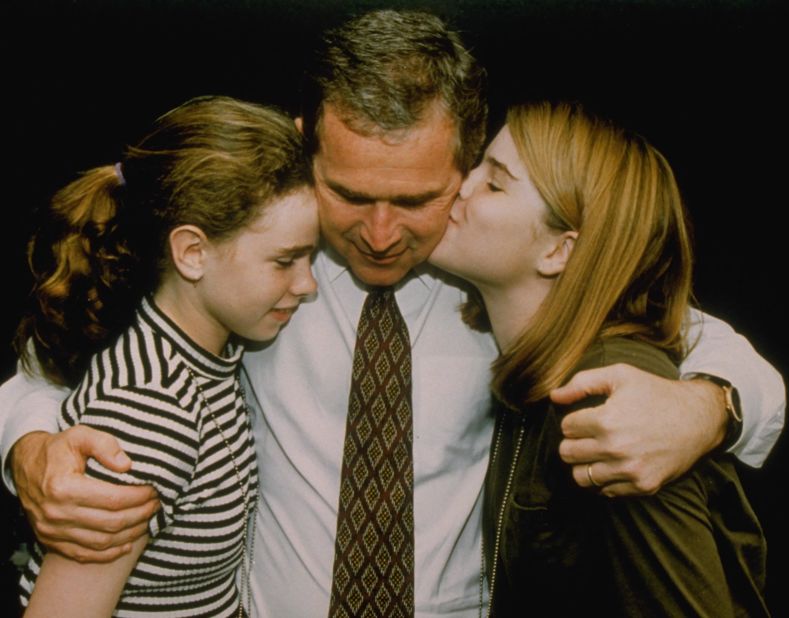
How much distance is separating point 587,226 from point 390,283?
1.21ft

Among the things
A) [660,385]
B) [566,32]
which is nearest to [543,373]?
[660,385]

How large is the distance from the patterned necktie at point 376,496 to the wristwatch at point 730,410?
0.54 m

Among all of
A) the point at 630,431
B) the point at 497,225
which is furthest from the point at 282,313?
the point at 630,431

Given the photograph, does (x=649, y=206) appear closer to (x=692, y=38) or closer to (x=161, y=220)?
(x=692, y=38)

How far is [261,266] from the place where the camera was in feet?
4.24

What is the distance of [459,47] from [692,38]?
454 millimetres

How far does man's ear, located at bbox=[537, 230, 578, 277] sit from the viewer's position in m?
1.43

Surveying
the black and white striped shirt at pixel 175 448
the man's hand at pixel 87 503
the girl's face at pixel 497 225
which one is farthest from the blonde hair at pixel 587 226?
the man's hand at pixel 87 503

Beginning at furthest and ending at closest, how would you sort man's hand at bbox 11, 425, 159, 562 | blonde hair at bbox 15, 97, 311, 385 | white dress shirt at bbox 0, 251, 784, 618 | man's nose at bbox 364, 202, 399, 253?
white dress shirt at bbox 0, 251, 784, 618, man's nose at bbox 364, 202, 399, 253, blonde hair at bbox 15, 97, 311, 385, man's hand at bbox 11, 425, 159, 562

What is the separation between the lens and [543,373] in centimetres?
138

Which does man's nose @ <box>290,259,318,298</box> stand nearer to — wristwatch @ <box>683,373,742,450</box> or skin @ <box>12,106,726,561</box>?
skin @ <box>12,106,726,561</box>

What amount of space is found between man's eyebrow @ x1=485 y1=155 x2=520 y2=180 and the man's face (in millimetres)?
77

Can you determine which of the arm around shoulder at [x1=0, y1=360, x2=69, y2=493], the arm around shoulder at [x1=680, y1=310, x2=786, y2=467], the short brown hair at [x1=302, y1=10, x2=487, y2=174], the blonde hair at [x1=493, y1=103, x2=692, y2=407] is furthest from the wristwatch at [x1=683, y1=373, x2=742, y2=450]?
the arm around shoulder at [x1=0, y1=360, x2=69, y2=493]

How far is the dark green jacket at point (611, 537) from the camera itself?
119 centimetres
